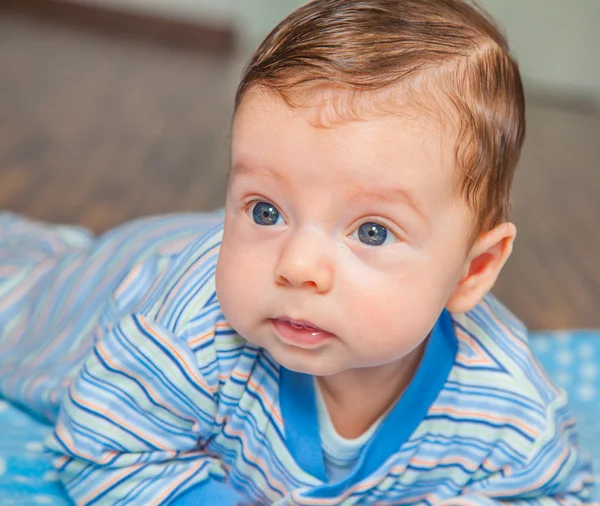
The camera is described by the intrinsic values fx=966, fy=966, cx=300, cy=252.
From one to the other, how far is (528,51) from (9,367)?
2.79 m

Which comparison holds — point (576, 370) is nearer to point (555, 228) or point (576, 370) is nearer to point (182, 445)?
point (182, 445)

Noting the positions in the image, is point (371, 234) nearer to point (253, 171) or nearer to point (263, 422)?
point (253, 171)

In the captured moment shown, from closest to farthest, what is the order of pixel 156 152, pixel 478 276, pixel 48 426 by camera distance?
pixel 478 276 → pixel 48 426 → pixel 156 152

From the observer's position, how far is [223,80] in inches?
135

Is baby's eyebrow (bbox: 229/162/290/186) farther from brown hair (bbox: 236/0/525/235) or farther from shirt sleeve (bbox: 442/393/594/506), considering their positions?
shirt sleeve (bbox: 442/393/594/506)

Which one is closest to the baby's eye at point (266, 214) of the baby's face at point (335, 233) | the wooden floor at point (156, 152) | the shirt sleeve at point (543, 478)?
the baby's face at point (335, 233)

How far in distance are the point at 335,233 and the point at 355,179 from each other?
1.9 inches

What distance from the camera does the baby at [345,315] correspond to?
0.78 meters

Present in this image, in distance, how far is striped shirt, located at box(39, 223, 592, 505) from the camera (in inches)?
36.9

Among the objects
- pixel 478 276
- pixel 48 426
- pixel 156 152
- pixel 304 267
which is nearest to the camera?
pixel 304 267

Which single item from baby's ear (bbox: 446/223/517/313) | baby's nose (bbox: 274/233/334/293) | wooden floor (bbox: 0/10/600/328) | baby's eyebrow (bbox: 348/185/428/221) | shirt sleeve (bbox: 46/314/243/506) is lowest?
wooden floor (bbox: 0/10/600/328)

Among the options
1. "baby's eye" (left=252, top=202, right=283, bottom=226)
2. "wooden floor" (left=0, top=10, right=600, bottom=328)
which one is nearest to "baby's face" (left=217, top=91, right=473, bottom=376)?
"baby's eye" (left=252, top=202, right=283, bottom=226)

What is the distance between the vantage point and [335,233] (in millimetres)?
790

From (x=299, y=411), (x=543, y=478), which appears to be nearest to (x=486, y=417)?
(x=543, y=478)
